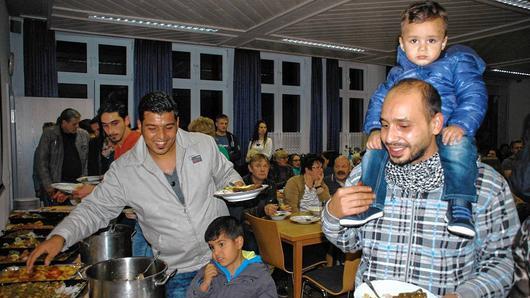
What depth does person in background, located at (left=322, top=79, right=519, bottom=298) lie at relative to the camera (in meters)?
1.21

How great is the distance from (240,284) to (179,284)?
1.05 feet

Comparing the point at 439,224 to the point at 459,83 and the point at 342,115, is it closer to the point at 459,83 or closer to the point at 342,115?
the point at 459,83

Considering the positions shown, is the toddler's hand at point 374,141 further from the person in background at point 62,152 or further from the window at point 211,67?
the window at point 211,67

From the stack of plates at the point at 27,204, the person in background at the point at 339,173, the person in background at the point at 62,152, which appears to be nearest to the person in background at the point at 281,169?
the person in background at the point at 339,173

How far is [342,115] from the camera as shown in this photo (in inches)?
406

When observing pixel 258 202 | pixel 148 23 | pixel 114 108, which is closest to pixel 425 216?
pixel 114 108

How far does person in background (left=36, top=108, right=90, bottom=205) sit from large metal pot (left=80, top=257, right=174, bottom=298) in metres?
3.25

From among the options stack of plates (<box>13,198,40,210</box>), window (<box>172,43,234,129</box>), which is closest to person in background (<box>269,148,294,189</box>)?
window (<box>172,43,234,129</box>)

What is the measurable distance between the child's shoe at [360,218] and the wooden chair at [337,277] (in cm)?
172

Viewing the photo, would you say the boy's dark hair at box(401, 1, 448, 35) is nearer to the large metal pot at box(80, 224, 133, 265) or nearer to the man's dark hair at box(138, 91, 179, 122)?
A: the man's dark hair at box(138, 91, 179, 122)

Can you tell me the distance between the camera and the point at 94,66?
A: 24.5ft

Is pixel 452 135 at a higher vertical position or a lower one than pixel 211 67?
lower

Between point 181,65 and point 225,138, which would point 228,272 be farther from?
point 181,65

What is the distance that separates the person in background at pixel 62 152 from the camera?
15.5 ft
